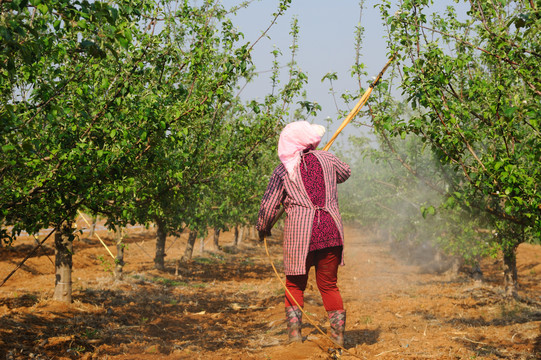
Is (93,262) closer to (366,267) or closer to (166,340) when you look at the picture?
(366,267)

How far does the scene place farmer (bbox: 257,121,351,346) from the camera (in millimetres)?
5164

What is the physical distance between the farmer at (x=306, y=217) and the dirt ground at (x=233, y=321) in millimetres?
564

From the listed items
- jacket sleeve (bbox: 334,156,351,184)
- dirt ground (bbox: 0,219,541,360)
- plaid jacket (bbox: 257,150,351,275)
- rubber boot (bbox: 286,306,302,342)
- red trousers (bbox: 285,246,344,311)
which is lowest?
dirt ground (bbox: 0,219,541,360)

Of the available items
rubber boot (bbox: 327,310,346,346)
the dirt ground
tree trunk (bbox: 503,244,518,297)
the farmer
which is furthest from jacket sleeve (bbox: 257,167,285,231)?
tree trunk (bbox: 503,244,518,297)

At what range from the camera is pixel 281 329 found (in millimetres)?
7465

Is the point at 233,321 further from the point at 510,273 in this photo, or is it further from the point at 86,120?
the point at 510,273

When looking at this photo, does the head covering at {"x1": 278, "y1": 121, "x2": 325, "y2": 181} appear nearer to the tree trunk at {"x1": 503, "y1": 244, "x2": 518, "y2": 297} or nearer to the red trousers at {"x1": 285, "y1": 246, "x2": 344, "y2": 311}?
the red trousers at {"x1": 285, "y1": 246, "x2": 344, "y2": 311}

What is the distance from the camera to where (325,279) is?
206 inches

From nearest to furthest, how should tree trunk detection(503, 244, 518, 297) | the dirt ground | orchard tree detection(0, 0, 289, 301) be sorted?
1. orchard tree detection(0, 0, 289, 301)
2. the dirt ground
3. tree trunk detection(503, 244, 518, 297)

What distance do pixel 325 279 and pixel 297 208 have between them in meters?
0.85

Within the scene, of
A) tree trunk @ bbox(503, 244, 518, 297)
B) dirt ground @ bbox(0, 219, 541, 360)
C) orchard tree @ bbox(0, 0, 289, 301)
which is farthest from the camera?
tree trunk @ bbox(503, 244, 518, 297)

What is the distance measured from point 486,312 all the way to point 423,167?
10.3 metres

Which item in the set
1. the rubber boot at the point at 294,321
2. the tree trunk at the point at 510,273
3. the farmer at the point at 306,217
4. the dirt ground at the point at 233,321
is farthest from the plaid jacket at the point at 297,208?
the tree trunk at the point at 510,273

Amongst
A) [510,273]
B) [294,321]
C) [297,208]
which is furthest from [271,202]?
[510,273]
